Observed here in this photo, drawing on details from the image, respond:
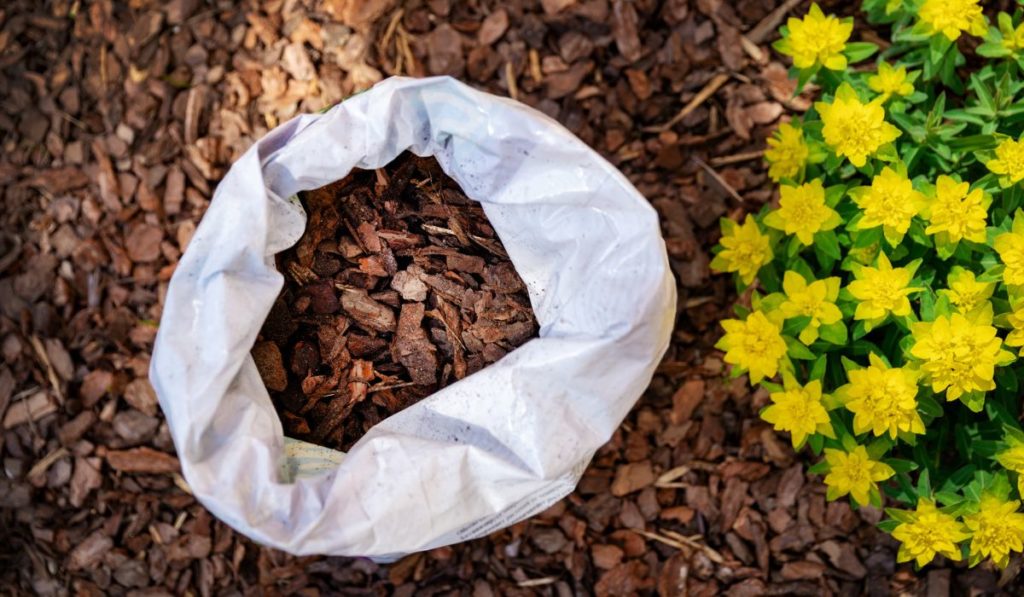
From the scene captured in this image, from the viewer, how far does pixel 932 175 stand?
4.14 ft

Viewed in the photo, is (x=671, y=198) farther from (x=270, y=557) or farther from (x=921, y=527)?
(x=270, y=557)

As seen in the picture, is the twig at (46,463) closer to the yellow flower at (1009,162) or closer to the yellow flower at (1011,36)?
the yellow flower at (1009,162)

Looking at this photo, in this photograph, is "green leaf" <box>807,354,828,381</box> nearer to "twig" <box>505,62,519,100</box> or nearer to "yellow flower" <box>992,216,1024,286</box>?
"yellow flower" <box>992,216,1024,286</box>

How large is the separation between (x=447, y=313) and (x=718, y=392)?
517 mm

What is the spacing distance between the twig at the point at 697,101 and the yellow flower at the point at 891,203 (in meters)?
0.45

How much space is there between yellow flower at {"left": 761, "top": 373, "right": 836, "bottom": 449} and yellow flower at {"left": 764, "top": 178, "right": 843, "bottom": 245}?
211 millimetres

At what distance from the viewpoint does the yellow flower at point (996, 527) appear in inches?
44.3

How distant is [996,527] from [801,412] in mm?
293

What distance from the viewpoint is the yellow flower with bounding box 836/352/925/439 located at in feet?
3.60

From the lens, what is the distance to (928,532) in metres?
1.15

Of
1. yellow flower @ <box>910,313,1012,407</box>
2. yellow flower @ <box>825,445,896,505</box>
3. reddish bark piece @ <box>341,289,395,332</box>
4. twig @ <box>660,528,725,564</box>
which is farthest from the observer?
twig @ <box>660,528,725,564</box>

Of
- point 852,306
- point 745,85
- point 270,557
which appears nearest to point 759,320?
point 852,306

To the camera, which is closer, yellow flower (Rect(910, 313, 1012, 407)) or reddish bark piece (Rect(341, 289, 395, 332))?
yellow flower (Rect(910, 313, 1012, 407))

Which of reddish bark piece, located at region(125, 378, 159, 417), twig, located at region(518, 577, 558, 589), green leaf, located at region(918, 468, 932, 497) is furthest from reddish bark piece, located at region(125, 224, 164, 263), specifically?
green leaf, located at region(918, 468, 932, 497)
